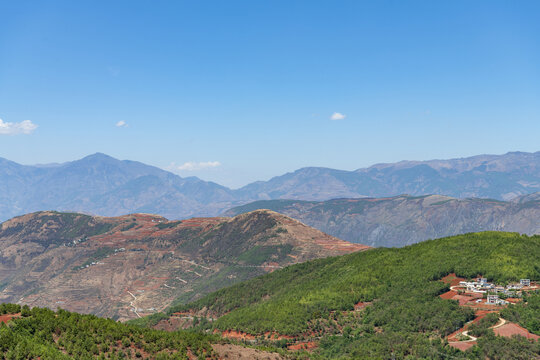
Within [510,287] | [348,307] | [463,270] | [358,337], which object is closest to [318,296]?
[348,307]

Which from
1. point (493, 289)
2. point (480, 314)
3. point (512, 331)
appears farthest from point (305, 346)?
point (493, 289)

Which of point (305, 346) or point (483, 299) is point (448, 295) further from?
point (305, 346)

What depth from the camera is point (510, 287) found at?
113 metres

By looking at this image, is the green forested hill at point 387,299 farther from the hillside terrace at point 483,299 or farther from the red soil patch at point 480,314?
the hillside terrace at point 483,299

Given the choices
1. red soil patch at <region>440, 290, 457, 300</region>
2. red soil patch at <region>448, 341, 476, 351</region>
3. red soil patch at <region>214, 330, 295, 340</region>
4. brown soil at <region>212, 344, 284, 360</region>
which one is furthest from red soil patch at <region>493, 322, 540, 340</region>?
red soil patch at <region>214, 330, 295, 340</region>

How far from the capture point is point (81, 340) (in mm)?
61562

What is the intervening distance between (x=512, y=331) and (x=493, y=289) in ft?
93.6

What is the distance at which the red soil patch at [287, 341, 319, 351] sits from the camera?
10656 cm

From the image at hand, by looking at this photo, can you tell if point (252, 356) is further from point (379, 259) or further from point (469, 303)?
point (379, 259)

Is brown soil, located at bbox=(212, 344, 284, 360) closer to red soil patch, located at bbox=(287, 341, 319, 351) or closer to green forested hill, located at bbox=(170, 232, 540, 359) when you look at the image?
green forested hill, located at bbox=(170, 232, 540, 359)

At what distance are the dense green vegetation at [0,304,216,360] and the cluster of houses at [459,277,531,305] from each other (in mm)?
70118

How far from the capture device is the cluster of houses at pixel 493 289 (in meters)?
104

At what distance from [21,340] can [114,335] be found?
13.7 meters

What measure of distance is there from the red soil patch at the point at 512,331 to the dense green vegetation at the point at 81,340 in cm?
5737
